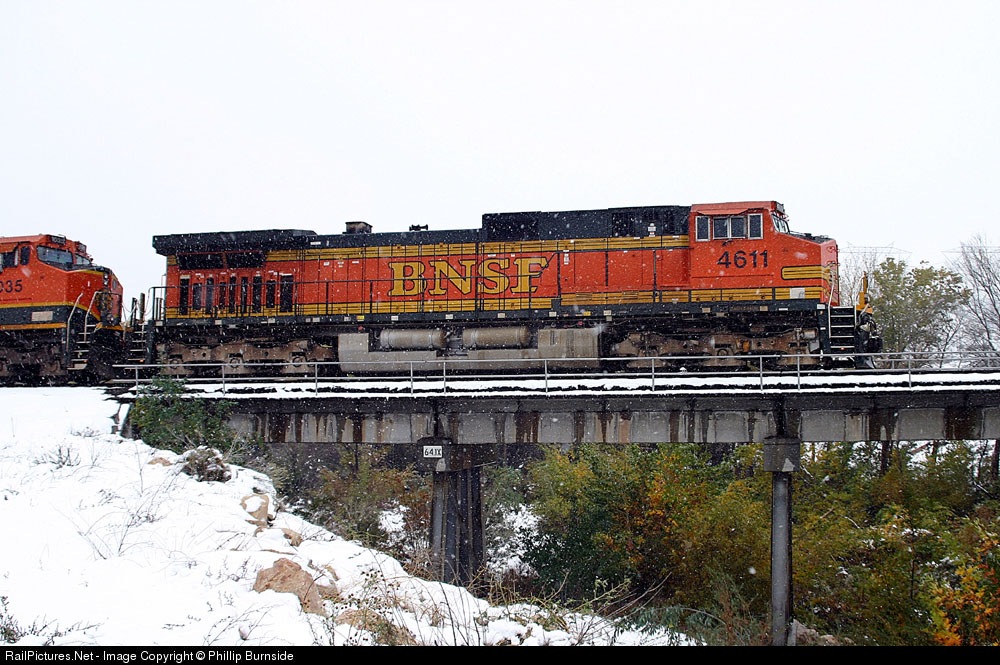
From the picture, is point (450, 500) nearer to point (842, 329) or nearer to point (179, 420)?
point (179, 420)

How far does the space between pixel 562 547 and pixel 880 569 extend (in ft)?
24.2

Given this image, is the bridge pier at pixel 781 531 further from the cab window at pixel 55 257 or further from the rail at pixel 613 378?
the cab window at pixel 55 257

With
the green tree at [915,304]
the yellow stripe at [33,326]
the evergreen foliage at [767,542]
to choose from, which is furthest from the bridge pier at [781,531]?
the green tree at [915,304]

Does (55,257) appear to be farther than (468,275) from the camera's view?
Yes

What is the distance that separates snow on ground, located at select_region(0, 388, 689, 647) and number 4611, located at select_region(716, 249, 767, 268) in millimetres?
8658

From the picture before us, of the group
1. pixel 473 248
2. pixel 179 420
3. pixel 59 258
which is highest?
pixel 473 248

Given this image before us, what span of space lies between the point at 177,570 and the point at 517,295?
10.4m

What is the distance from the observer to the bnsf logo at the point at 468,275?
17031 millimetres

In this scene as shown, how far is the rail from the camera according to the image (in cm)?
1255

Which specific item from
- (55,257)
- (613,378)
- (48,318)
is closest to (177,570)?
(613,378)

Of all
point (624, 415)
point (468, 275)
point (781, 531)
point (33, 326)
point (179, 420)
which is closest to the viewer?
point (781, 531)

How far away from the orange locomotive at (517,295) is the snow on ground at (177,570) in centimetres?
401

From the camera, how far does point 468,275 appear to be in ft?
56.8

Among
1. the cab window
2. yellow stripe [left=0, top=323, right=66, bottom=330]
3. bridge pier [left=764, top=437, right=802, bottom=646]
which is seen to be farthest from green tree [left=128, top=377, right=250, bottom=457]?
bridge pier [left=764, top=437, right=802, bottom=646]
